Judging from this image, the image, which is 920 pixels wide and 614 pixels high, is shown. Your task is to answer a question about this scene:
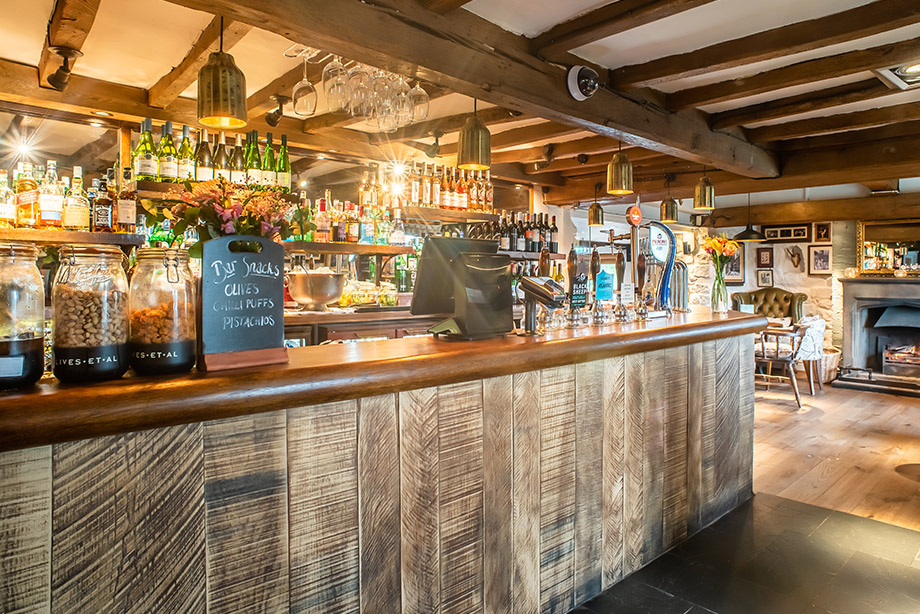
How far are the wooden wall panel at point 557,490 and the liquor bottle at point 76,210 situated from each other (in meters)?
2.79

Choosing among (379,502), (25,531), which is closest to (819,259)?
(379,502)

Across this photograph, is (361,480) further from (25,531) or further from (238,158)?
(238,158)

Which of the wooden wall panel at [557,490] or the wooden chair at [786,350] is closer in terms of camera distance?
the wooden wall panel at [557,490]

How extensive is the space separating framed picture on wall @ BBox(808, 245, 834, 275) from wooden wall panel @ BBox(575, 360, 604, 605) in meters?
8.26

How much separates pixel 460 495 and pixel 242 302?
33.0 inches

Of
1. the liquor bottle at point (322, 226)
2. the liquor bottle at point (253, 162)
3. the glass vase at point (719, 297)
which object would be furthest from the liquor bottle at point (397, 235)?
the glass vase at point (719, 297)

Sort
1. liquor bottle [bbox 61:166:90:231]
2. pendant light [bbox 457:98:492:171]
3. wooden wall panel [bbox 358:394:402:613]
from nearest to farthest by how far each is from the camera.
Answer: wooden wall panel [bbox 358:394:402:613] → pendant light [bbox 457:98:492:171] → liquor bottle [bbox 61:166:90:231]

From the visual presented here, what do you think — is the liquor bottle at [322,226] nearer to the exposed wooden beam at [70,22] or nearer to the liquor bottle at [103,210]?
the liquor bottle at [103,210]

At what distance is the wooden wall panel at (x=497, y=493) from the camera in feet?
5.77

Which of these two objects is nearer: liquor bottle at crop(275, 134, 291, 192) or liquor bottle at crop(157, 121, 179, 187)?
liquor bottle at crop(157, 121, 179, 187)

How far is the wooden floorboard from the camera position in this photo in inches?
129

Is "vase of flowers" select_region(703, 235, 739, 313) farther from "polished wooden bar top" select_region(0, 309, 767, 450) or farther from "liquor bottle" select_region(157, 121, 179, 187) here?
"liquor bottle" select_region(157, 121, 179, 187)

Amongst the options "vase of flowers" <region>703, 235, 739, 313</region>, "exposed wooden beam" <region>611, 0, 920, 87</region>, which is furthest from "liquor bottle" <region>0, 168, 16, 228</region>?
"vase of flowers" <region>703, 235, 739, 313</region>

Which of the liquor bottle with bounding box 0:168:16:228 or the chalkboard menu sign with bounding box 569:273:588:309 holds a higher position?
the liquor bottle with bounding box 0:168:16:228
